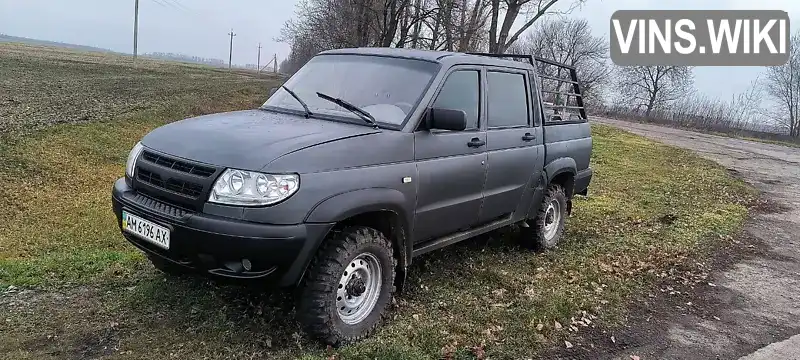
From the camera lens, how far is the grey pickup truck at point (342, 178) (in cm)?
329

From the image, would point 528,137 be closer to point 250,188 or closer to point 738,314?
point 738,314

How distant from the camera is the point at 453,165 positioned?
14.6 feet

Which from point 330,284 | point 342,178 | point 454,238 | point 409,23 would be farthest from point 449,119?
point 409,23

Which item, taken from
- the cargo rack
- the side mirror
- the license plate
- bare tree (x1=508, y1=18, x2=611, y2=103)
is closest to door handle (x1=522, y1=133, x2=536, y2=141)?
the cargo rack

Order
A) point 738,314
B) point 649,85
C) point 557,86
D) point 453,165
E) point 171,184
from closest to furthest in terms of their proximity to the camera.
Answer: point 171,184 < point 453,165 < point 738,314 < point 557,86 < point 649,85

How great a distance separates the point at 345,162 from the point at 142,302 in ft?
6.02

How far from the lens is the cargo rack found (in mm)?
6171

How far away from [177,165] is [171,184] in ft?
0.38

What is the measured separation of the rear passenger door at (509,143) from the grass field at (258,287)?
698 millimetres

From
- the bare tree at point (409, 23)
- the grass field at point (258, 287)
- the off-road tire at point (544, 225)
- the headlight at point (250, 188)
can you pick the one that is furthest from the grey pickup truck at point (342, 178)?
the bare tree at point (409, 23)

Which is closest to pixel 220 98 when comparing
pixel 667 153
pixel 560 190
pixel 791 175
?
pixel 667 153

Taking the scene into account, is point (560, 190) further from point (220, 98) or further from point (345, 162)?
point (220, 98)

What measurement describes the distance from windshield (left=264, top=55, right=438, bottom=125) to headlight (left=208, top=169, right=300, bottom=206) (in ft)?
3.41

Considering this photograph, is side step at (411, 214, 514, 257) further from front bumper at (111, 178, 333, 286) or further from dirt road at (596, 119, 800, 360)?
dirt road at (596, 119, 800, 360)
